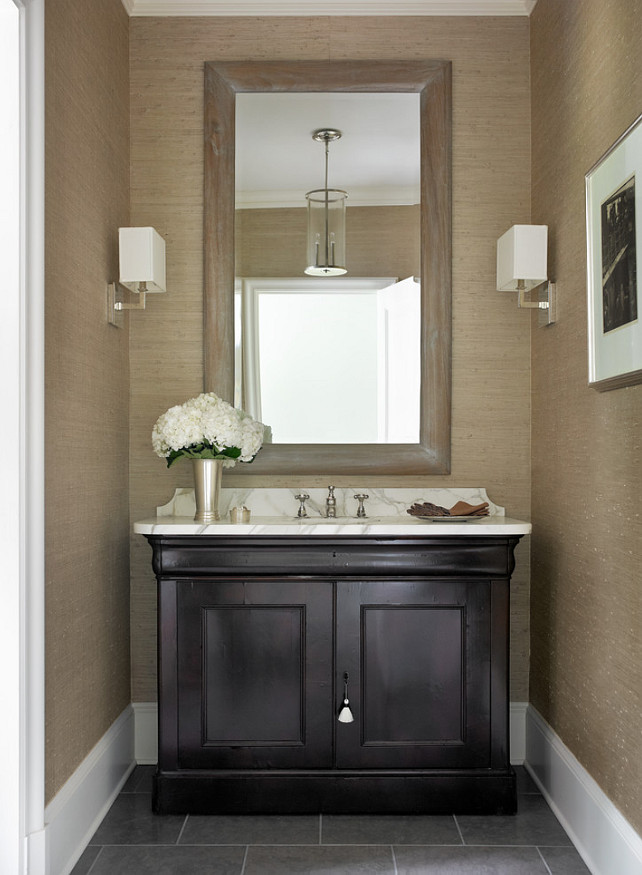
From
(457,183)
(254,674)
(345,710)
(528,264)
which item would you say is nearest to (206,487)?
(254,674)

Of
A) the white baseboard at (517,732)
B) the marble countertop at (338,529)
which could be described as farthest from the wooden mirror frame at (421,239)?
the white baseboard at (517,732)

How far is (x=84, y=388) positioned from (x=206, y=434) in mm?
417

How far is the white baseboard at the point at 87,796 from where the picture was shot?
212 cm

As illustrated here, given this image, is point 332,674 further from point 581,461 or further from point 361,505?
point 581,461

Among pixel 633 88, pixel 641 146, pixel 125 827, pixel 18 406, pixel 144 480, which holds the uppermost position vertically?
pixel 633 88

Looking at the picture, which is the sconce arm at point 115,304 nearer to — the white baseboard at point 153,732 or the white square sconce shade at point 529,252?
the white square sconce shade at point 529,252

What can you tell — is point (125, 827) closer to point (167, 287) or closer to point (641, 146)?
point (167, 287)

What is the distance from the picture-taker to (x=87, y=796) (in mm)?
2383

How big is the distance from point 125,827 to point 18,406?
4.41 feet

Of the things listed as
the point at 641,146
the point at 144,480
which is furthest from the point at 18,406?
the point at 641,146

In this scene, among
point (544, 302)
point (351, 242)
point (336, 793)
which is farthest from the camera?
point (351, 242)

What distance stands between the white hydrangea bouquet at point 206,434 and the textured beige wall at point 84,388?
0.69 feet

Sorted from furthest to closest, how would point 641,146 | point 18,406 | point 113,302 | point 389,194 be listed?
point 389,194, point 113,302, point 18,406, point 641,146

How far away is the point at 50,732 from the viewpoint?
213cm
